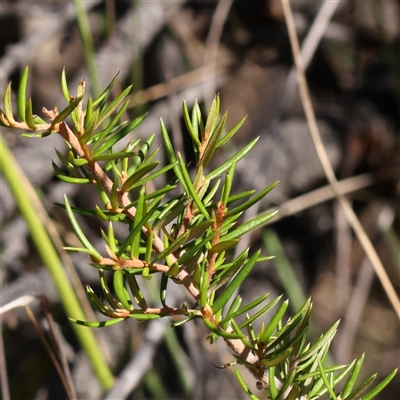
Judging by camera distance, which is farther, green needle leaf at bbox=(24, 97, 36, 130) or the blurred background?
the blurred background

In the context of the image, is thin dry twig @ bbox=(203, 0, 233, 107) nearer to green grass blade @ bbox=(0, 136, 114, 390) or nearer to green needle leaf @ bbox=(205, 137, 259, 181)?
green grass blade @ bbox=(0, 136, 114, 390)

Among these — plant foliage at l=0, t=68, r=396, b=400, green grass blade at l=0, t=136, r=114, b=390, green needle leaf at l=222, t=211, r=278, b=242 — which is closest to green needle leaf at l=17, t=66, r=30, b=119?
plant foliage at l=0, t=68, r=396, b=400

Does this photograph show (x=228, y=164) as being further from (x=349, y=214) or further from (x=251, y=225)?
(x=349, y=214)

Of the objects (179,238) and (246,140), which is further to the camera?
(246,140)

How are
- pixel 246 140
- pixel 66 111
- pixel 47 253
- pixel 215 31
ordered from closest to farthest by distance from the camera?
pixel 66 111, pixel 47 253, pixel 215 31, pixel 246 140

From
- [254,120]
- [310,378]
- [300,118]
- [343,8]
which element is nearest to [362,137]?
[300,118]

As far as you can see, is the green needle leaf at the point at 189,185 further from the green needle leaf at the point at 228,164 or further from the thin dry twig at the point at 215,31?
the thin dry twig at the point at 215,31

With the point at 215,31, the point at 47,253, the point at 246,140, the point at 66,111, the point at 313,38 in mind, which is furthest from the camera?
the point at 246,140

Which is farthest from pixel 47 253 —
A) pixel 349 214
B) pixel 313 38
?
pixel 313 38

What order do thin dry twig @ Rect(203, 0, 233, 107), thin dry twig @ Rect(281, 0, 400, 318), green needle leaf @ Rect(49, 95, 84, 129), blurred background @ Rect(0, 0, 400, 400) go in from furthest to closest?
1. thin dry twig @ Rect(203, 0, 233, 107)
2. blurred background @ Rect(0, 0, 400, 400)
3. thin dry twig @ Rect(281, 0, 400, 318)
4. green needle leaf @ Rect(49, 95, 84, 129)

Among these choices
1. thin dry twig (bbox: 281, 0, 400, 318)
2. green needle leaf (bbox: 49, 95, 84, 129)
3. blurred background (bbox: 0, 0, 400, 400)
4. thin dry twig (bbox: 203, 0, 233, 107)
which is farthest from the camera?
thin dry twig (bbox: 203, 0, 233, 107)
